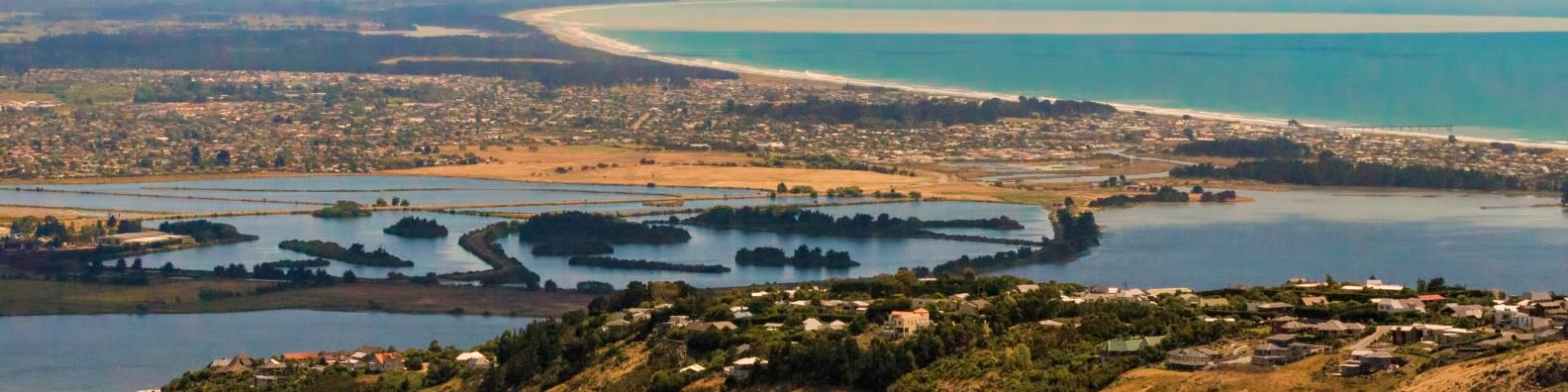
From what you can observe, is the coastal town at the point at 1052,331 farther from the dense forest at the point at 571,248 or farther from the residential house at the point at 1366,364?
the dense forest at the point at 571,248

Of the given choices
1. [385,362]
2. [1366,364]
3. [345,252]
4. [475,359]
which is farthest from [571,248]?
[1366,364]

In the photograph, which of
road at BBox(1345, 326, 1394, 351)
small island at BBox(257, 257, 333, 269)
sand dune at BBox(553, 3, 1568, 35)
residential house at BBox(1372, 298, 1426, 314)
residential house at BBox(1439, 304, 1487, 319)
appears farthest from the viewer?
sand dune at BBox(553, 3, 1568, 35)

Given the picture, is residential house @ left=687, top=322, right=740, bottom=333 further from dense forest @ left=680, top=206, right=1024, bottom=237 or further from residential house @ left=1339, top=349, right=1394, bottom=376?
dense forest @ left=680, top=206, right=1024, bottom=237

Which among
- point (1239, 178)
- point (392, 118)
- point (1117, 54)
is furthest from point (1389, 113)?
point (1117, 54)

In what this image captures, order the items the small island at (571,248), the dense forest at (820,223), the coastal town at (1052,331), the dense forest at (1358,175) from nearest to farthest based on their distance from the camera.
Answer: the coastal town at (1052,331), the small island at (571,248), the dense forest at (820,223), the dense forest at (1358,175)

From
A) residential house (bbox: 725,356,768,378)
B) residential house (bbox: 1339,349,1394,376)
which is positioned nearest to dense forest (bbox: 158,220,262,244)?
residential house (bbox: 725,356,768,378)

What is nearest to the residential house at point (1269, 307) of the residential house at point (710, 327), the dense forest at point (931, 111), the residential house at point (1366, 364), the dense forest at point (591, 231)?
the residential house at point (1366, 364)

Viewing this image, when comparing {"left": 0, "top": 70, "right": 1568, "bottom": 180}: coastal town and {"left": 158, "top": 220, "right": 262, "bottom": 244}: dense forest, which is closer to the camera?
{"left": 158, "top": 220, "right": 262, "bottom": 244}: dense forest

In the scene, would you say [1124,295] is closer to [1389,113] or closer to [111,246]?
[111,246]
